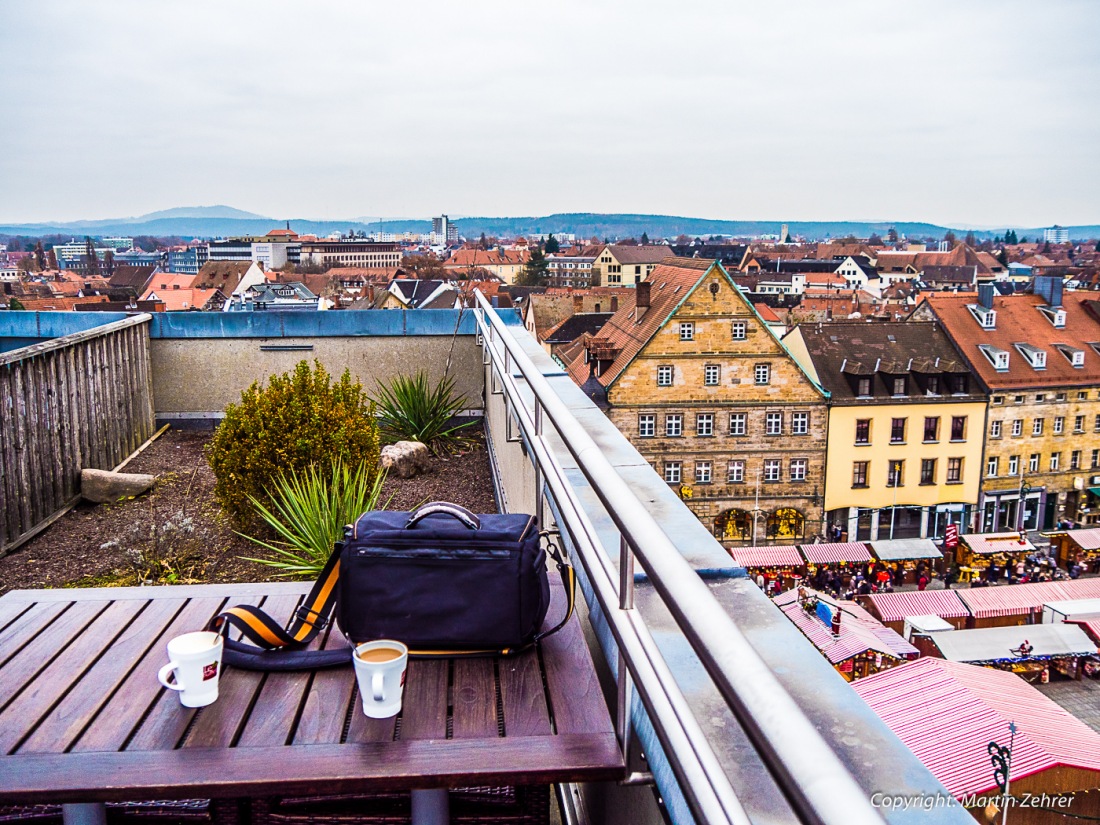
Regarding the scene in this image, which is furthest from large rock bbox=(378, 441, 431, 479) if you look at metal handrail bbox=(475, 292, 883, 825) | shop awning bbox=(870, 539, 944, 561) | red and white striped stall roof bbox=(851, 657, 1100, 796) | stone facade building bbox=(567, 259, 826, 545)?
stone facade building bbox=(567, 259, 826, 545)

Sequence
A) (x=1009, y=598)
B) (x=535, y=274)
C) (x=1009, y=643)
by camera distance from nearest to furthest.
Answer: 1. (x=1009, y=643)
2. (x=1009, y=598)
3. (x=535, y=274)

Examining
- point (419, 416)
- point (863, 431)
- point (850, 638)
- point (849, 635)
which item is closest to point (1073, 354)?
point (863, 431)

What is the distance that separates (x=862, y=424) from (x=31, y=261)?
100.0 metres

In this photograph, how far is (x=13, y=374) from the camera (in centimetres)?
595

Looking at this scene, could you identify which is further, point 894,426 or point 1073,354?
point 1073,354

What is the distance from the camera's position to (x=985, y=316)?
126ft

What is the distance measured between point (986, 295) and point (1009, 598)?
19319 millimetres

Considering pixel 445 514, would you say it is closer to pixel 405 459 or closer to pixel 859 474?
pixel 405 459

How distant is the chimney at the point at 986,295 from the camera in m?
38.1

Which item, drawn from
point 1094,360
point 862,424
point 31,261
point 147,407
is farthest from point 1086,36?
point 147,407

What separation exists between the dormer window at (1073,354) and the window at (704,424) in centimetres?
1601

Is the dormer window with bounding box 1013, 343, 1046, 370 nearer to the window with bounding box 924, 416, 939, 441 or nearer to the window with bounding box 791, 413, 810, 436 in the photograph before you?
the window with bounding box 924, 416, 939, 441

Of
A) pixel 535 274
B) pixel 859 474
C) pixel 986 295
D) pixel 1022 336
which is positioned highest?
pixel 986 295

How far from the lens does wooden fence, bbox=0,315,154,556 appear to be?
19.2 feet
